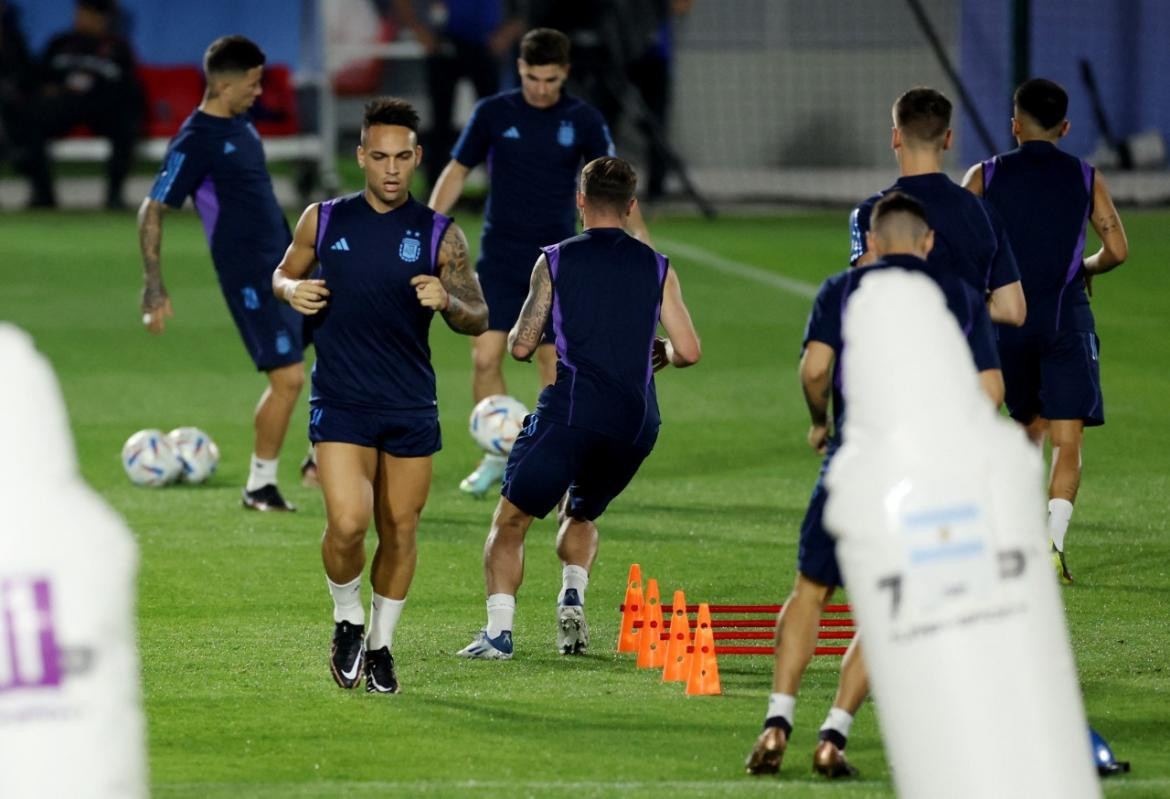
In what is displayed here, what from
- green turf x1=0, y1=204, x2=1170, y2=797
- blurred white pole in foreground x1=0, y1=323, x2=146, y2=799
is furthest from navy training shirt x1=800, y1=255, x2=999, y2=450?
blurred white pole in foreground x1=0, y1=323, x2=146, y2=799

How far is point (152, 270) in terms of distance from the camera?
1102cm

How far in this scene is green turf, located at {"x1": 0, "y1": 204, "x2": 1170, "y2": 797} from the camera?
6.70 m

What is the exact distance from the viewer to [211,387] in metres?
16.0

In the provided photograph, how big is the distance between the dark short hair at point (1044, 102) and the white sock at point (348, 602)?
3660mm

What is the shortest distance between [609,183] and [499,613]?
1657mm

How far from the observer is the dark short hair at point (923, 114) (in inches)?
292

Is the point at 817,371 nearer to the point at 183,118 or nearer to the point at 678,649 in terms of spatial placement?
the point at 678,649

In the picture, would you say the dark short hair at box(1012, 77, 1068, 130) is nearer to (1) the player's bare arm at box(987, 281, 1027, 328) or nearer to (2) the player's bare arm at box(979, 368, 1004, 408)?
(1) the player's bare arm at box(987, 281, 1027, 328)


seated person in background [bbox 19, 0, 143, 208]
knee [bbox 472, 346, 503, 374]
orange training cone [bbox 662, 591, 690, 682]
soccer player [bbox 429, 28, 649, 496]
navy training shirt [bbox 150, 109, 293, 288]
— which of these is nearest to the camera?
orange training cone [bbox 662, 591, 690, 682]

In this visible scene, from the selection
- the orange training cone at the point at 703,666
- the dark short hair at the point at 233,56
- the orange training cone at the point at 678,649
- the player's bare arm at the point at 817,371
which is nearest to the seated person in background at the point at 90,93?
the dark short hair at the point at 233,56

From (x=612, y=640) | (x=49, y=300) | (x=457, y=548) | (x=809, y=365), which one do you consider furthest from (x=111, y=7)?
(x=809, y=365)

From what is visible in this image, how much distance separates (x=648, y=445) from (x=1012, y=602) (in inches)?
132

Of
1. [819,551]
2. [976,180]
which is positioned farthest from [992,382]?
[976,180]

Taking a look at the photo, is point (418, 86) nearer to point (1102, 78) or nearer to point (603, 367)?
point (1102, 78)
